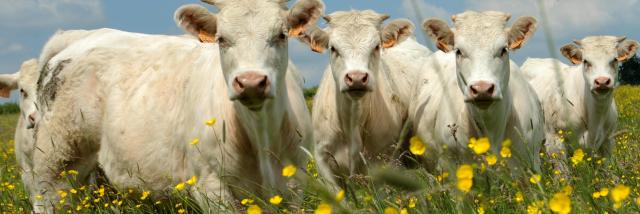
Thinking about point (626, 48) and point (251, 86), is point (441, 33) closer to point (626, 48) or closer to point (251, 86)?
point (251, 86)

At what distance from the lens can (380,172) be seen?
2289 millimetres

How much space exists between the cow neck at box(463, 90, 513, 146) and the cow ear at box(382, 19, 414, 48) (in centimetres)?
100

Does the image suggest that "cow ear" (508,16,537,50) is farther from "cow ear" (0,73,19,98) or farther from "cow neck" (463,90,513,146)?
"cow ear" (0,73,19,98)

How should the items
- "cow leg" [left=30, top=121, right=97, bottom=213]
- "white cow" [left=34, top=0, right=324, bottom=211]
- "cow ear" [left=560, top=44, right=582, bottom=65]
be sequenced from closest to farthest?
"white cow" [left=34, top=0, right=324, bottom=211] → "cow leg" [left=30, top=121, right=97, bottom=213] → "cow ear" [left=560, top=44, right=582, bottom=65]

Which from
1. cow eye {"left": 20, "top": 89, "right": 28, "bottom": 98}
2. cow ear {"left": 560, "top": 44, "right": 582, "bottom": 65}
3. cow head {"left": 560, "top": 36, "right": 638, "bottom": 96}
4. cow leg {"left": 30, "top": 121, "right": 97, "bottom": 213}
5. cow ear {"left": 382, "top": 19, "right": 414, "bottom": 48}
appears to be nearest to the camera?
cow leg {"left": 30, "top": 121, "right": 97, "bottom": 213}

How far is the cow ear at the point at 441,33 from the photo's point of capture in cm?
757

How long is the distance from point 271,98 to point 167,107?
165 cm

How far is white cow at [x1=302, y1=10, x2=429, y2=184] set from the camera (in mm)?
7082

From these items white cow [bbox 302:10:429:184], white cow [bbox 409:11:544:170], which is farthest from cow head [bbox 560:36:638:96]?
white cow [bbox 302:10:429:184]

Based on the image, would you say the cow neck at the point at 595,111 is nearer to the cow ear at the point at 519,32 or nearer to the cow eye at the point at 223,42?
the cow ear at the point at 519,32

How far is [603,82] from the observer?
934 centimetres

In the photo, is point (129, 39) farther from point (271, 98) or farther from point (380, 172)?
point (380, 172)

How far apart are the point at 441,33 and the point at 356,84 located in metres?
1.64

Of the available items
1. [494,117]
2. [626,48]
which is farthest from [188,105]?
[626,48]
